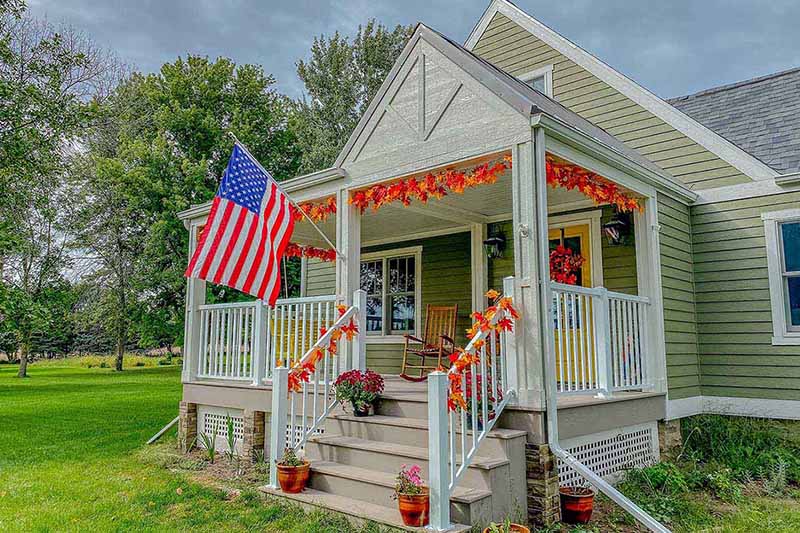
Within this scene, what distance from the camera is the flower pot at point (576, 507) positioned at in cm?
405

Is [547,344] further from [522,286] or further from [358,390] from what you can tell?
[358,390]

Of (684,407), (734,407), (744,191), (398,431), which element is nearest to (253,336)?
(398,431)

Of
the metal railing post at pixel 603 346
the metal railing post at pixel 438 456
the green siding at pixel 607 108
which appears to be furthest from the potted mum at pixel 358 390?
the green siding at pixel 607 108

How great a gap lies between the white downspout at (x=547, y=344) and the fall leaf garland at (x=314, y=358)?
6.43ft

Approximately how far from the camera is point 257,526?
404 cm

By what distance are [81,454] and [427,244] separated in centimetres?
533

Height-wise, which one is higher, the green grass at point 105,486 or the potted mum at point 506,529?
the potted mum at point 506,529

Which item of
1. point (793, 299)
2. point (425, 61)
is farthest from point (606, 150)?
point (793, 299)

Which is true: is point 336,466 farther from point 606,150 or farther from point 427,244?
point 427,244

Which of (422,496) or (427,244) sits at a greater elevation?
(427,244)

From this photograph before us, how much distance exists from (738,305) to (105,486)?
7067mm

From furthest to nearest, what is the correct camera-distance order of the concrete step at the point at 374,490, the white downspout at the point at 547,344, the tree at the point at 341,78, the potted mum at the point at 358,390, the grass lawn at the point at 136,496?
the tree at the point at 341,78, the potted mum at the point at 358,390, the grass lawn at the point at 136,496, the white downspout at the point at 547,344, the concrete step at the point at 374,490

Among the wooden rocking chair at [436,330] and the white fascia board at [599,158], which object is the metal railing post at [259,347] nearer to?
the wooden rocking chair at [436,330]

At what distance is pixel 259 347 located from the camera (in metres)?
6.28
